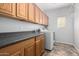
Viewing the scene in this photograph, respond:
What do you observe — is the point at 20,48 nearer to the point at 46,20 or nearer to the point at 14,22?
the point at 46,20

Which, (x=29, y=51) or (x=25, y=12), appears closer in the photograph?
(x=29, y=51)

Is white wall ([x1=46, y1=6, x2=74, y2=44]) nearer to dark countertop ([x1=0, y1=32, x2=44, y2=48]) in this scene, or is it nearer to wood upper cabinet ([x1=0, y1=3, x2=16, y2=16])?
dark countertop ([x1=0, y1=32, x2=44, y2=48])

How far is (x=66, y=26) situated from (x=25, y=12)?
0.80m

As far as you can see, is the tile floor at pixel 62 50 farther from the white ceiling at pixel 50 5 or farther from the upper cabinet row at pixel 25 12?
the white ceiling at pixel 50 5

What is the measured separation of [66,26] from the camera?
1.24 metres

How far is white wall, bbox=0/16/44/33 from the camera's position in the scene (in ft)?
4.97

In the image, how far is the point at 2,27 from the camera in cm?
149

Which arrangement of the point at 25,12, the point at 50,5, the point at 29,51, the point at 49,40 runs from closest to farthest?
the point at 50,5 < the point at 29,51 < the point at 49,40 < the point at 25,12

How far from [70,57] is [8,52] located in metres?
0.66

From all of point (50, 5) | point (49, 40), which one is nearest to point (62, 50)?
point (49, 40)

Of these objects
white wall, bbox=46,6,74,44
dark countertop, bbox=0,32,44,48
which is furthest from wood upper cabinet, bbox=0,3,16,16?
white wall, bbox=46,6,74,44

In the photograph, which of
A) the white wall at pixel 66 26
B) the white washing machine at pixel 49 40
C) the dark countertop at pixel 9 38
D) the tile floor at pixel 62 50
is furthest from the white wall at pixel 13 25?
the tile floor at pixel 62 50

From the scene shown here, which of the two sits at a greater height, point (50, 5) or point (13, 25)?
point (50, 5)

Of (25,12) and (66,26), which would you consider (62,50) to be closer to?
(66,26)
